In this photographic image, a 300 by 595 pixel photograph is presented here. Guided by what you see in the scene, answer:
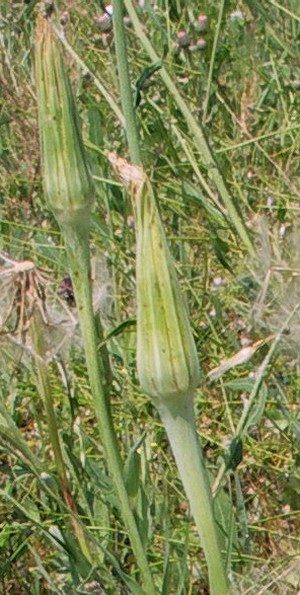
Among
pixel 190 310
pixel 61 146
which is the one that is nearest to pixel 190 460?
pixel 61 146

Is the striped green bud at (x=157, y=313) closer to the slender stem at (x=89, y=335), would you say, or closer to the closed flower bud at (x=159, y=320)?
the closed flower bud at (x=159, y=320)

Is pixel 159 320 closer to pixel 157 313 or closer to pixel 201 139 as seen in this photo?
pixel 157 313

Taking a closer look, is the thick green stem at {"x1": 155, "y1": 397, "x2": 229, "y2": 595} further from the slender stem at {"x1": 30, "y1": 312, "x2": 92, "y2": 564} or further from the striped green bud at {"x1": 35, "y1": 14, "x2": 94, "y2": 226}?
the slender stem at {"x1": 30, "y1": 312, "x2": 92, "y2": 564}

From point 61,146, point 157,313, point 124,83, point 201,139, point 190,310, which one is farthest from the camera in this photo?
point 190,310

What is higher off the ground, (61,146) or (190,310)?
(61,146)

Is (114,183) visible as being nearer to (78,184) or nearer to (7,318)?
(7,318)

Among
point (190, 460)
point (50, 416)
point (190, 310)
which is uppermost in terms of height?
point (190, 460)

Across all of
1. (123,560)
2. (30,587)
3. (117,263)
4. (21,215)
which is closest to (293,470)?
(123,560)
